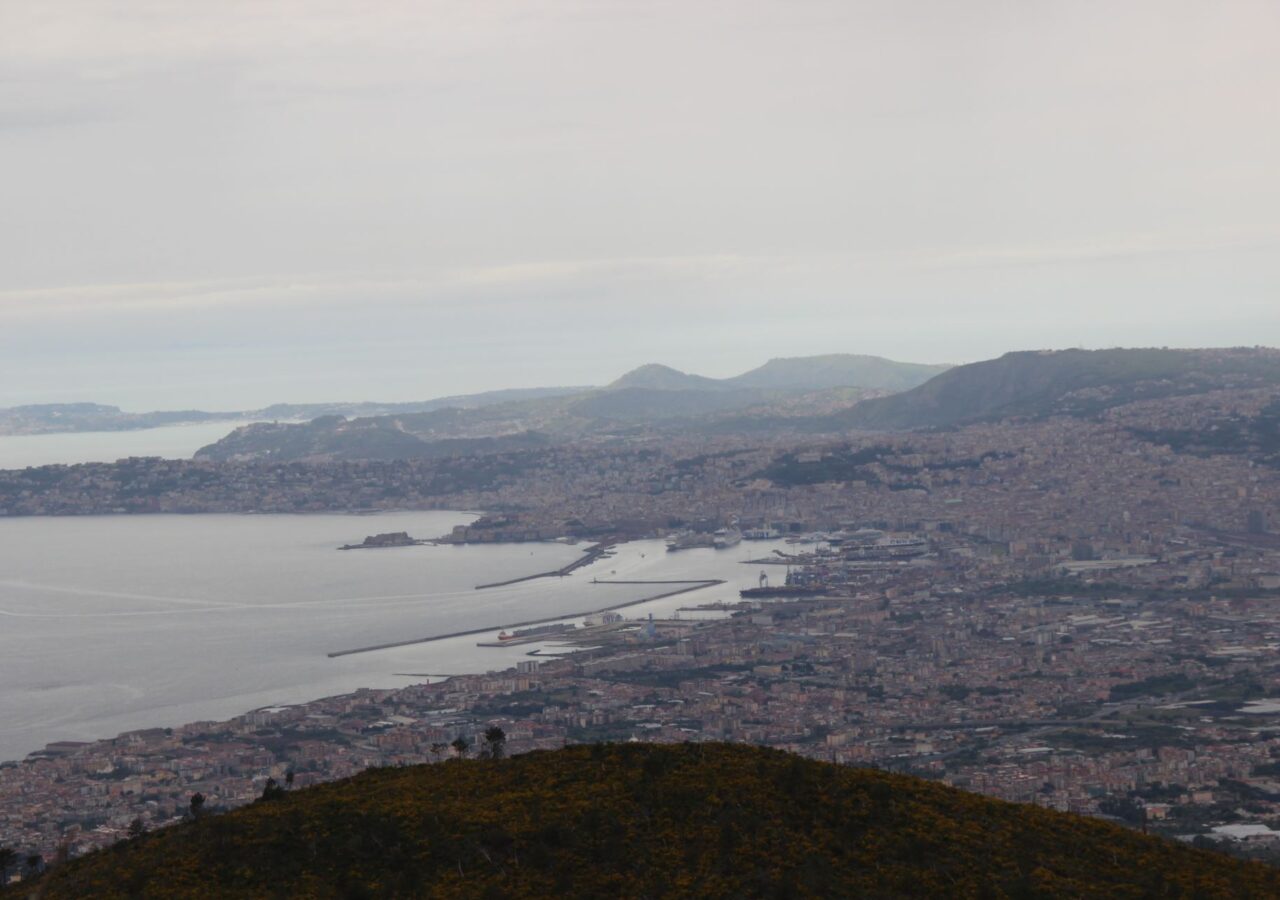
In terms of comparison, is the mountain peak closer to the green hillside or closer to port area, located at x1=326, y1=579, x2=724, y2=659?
the green hillside

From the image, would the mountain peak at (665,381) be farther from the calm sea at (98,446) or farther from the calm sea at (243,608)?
the calm sea at (243,608)

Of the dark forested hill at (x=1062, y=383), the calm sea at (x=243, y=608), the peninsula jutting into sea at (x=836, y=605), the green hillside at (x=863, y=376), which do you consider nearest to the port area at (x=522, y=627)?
the peninsula jutting into sea at (x=836, y=605)

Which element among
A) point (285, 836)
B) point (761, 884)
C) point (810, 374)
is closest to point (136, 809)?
point (285, 836)

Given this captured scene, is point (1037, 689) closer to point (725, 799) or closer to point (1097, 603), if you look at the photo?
point (1097, 603)

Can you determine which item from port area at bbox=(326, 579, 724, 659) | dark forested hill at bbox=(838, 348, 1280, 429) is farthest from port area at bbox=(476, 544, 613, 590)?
dark forested hill at bbox=(838, 348, 1280, 429)

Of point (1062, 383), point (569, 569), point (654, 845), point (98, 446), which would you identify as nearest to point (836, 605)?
point (569, 569)

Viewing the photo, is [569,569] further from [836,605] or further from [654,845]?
[654,845]
